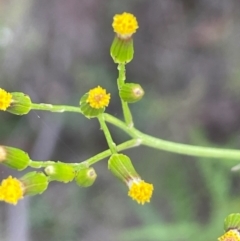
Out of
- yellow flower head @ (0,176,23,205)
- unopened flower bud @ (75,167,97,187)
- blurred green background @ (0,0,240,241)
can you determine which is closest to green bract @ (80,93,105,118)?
unopened flower bud @ (75,167,97,187)

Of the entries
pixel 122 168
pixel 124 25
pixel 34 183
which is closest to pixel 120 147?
pixel 122 168

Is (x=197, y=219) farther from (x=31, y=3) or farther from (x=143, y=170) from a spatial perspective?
(x=31, y=3)

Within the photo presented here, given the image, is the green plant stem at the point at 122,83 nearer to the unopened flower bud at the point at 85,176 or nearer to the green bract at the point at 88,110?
the green bract at the point at 88,110

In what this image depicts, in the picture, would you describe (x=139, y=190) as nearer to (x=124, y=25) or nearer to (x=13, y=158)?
(x=13, y=158)

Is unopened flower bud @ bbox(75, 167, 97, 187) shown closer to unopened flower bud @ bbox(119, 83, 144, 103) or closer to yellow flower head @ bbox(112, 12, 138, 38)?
unopened flower bud @ bbox(119, 83, 144, 103)

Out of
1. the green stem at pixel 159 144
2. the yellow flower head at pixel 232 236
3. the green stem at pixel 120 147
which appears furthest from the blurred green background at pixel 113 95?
the yellow flower head at pixel 232 236
